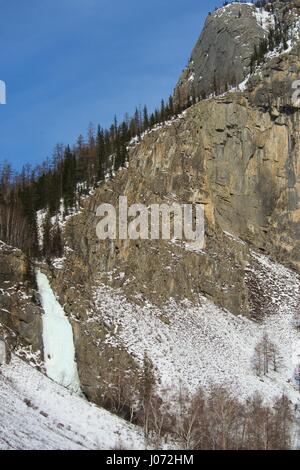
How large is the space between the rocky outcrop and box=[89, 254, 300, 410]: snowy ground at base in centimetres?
593

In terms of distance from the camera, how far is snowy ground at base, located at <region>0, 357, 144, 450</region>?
32219mm

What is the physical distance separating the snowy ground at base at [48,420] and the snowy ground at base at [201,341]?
33.7 ft

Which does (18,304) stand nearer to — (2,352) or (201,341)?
(2,352)

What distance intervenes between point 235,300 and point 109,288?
16355 mm

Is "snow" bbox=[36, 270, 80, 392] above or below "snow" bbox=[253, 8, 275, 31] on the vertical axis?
below

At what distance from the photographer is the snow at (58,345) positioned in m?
51.0

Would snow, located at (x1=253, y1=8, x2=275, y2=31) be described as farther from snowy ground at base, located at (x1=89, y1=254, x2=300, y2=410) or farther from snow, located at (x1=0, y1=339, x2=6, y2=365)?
snow, located at (x1=0, y1=339, x2=6, y2=365)

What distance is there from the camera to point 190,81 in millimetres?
132875

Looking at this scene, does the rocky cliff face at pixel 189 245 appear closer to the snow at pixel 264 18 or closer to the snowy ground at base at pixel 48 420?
the snowy ground at base at pixel 48 420

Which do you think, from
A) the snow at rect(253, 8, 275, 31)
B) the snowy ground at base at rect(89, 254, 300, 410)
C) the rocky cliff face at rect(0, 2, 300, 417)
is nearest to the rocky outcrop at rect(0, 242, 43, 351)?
the rocky cliff face at rect(0, 2, 300, 417)

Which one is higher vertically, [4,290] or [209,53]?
[209,53]

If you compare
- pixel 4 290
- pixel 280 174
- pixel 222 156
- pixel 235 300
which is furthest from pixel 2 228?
pixel 280 174
